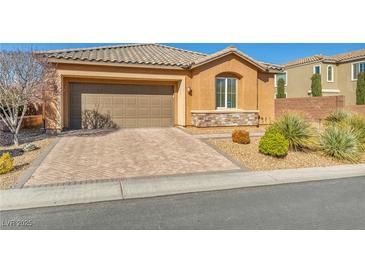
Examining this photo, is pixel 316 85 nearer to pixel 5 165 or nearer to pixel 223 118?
pixel 223 118

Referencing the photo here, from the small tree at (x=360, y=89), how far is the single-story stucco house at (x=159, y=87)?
14536 mm

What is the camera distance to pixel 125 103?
14742 mm

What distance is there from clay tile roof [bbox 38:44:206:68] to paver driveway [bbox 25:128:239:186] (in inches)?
161

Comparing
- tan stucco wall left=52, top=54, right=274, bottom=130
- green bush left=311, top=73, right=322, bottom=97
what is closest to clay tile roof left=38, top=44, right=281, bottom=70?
tan stucco wall left=52, top=54, right=274, bottom=130

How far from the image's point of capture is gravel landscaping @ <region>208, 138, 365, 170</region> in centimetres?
873

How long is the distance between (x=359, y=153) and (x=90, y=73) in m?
12.6

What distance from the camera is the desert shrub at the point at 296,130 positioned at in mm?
10250

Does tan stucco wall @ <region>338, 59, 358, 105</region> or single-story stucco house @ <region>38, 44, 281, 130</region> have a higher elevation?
tan stucco wall @ <region>338, 59, 358, 105</region>

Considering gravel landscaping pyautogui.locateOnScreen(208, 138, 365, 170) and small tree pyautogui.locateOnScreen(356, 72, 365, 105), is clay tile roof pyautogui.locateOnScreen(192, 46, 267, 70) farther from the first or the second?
small tree pyautogui.locateOnScreen(356, 72, 365, 105)

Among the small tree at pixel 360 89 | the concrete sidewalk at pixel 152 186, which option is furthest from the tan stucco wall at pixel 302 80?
the concrete sidewalk at pixel 152 186

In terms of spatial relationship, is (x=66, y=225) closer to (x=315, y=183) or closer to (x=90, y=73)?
(x=315, y=183)

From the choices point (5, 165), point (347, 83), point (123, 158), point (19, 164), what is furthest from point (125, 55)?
point (347, 83)

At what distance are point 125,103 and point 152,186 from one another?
919cm

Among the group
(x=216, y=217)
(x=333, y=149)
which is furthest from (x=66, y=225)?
(x=333, y=149)
